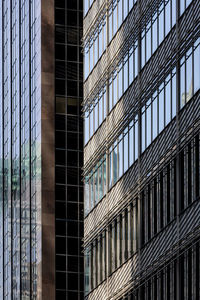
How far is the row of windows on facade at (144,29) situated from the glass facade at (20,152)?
73.6 feet

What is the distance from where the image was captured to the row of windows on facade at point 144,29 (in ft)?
168

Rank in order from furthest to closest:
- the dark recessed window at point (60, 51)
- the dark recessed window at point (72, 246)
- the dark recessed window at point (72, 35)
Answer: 1. the dark recessed window at point (72, 35)
2. the dark recessed window at point (60, 51)
3. the dark recessed window at point (72, 246)

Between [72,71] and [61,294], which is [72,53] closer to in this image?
[72,71]

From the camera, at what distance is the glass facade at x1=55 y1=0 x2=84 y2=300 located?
289 ft

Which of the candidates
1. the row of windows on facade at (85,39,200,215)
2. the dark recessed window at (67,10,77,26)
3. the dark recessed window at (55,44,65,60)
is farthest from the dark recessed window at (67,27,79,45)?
the row of windows on facade at (85,39,200,215)

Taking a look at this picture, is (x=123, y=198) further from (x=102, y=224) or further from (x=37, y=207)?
(x=37, y=207)

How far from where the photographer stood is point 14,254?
317 feet

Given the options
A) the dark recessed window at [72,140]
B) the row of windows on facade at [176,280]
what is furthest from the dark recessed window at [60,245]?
the row of windows on facade at [176,280]

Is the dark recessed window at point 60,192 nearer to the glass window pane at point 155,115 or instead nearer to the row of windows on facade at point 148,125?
the row of windows on facade at point 148,125

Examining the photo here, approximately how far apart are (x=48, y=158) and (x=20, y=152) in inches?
316

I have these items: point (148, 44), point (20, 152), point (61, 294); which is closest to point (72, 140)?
point (20, 152)

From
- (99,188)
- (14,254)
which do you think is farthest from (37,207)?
(99,188)

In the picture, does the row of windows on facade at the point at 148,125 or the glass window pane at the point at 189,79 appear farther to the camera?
the row of windows on facade at the point at 148,125

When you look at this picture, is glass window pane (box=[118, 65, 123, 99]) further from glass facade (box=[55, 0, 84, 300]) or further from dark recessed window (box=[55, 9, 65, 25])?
dark recessed window (box=[55, 9, 65, 25])
